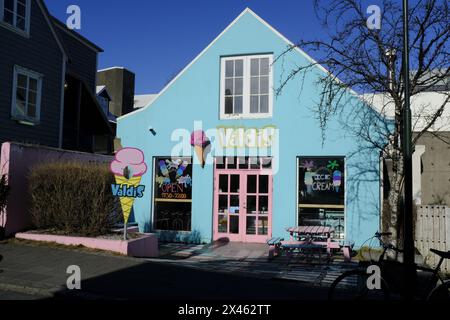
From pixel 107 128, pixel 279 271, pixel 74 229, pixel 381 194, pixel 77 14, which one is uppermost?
pixel 77 14

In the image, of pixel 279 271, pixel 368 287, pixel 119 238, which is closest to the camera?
pixel 368 287

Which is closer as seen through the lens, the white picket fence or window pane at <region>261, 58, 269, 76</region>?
the white picket fence

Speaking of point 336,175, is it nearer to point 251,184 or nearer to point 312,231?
point 312,231

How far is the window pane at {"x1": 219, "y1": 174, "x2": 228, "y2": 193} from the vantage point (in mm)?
14398

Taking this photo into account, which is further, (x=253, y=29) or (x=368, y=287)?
(x=253, y=29)

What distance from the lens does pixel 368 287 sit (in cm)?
618

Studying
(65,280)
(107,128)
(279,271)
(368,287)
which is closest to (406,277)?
(368,287)

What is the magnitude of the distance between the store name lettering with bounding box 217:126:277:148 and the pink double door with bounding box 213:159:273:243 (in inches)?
27.6

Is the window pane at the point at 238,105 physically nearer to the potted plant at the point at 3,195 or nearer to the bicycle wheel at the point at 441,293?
the potted plant at the point at 3,195

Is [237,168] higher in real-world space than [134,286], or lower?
higher

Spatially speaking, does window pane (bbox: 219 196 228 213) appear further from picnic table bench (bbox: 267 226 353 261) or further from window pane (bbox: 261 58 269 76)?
window pane (bbox: 261 58 269 76)

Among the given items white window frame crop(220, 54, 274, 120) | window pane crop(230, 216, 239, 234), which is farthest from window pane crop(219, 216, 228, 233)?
A: white window frame crop(220, 54, 274, 120)
